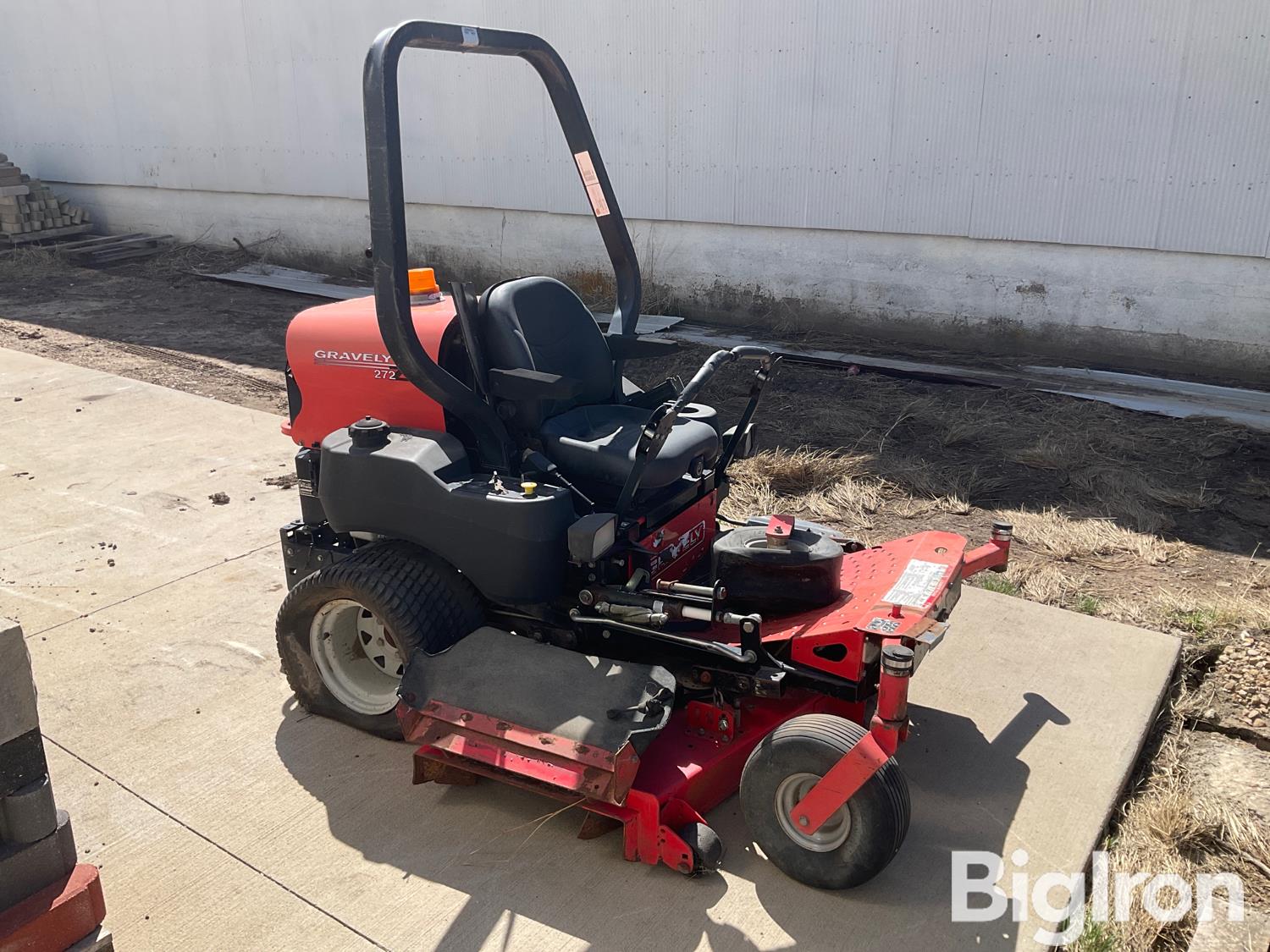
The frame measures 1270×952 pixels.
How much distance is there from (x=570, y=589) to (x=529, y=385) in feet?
2.13

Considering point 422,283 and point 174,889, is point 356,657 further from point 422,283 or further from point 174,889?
point 422,283

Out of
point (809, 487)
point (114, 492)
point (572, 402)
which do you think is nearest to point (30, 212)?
point (114, 492)

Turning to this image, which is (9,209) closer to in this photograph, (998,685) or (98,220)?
(98,220)

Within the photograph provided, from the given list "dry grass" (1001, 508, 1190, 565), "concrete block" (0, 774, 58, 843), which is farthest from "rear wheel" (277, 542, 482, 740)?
"dry grass" (1001, 508, 1190, 565)

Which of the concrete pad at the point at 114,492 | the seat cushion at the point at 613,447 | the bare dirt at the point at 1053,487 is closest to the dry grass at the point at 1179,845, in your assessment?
the bare dirt at the point at 1053,487

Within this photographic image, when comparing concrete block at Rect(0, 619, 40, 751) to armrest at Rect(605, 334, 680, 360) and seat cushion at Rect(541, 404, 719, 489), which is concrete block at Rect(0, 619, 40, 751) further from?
armrest at Rect(605, 334, 680, 360)

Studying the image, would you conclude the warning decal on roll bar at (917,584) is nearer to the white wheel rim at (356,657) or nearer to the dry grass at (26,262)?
the white wheel rim at (356,657)

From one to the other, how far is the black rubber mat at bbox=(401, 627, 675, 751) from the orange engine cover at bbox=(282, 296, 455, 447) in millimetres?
819

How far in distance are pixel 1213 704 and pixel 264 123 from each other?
11.8 metres

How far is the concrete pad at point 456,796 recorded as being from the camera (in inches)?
111

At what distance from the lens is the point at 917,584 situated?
Result: 3297mm

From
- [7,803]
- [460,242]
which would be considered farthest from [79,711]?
[460,242]

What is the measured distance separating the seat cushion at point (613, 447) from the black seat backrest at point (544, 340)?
0.08m

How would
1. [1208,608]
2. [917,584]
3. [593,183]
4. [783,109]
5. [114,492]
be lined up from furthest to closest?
[783,109]
[114,492]
[1208,608]
[593,183]
[917,584]
